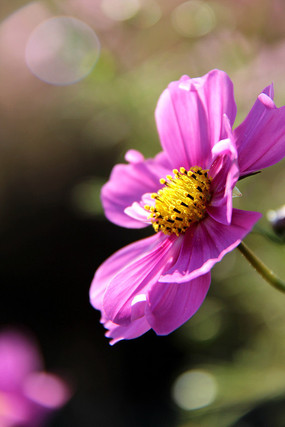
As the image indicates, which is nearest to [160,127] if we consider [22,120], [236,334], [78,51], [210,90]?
[210,90]

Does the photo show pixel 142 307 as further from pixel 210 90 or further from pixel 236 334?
pixel 236 334

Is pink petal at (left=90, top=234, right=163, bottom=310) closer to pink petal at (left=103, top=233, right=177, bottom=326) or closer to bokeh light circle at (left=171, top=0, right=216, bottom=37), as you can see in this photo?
pink petal at (left=103, top=233, right=177, bottom=326)

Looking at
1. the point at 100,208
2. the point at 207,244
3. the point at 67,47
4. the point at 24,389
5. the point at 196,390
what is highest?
the point at 67,47

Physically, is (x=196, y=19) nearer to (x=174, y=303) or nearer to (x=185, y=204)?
(x=185, y=204)

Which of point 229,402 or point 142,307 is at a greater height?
point 142,307

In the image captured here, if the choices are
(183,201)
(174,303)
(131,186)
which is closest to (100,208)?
(131,186)

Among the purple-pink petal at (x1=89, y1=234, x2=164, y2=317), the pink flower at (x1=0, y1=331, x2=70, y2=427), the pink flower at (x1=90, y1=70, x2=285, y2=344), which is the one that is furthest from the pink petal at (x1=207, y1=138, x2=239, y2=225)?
the pink flower at (x1=0, y1=331, x2=70, y2=427)
